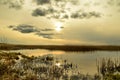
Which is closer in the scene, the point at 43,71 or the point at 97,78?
the point at 97,78

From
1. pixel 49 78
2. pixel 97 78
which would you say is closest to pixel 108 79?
pixel 97 78

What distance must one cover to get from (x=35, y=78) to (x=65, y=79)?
4392 millimetres

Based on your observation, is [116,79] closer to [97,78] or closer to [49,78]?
[97,78]

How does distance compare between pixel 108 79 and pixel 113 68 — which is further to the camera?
pixel 113 68

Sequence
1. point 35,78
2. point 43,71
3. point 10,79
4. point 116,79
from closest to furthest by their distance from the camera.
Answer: point 10,79 < point 35,78 < point 116,79 < point 43,71

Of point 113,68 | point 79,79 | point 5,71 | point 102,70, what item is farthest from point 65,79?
point 113,68

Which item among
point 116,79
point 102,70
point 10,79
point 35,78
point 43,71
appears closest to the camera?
point 10,79

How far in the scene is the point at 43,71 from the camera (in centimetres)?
3459

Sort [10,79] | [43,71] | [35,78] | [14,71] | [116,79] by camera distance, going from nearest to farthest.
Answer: [10,79], [35,78], [116,79], [14,71], [43,71]

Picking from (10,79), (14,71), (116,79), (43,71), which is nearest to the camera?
(10,79)

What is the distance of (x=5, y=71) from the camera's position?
29.0 m

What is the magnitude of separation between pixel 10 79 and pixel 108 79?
10492mm

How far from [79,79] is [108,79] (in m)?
3.41

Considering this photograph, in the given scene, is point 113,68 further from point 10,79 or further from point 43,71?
point 10,79
